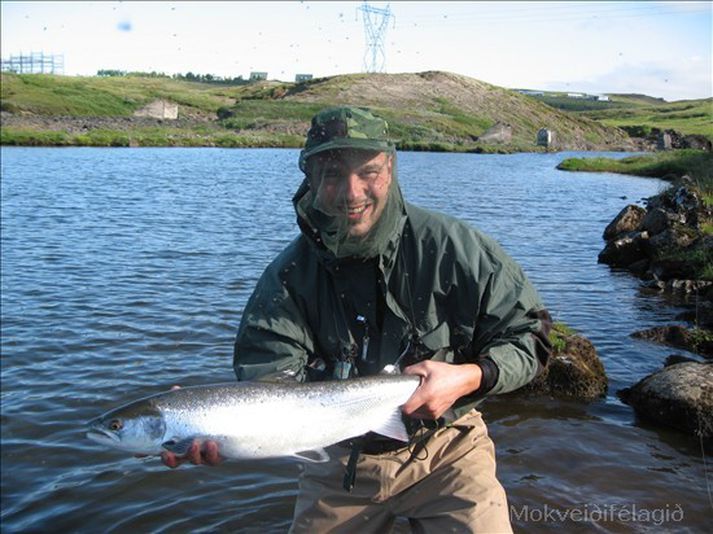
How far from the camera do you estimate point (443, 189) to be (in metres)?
40.2

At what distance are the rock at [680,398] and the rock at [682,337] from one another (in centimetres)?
250

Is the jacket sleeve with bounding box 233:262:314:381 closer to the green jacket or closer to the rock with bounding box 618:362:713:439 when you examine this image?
the green jacket

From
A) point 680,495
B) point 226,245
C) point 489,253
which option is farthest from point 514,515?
point 226,245

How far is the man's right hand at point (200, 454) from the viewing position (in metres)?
3.75

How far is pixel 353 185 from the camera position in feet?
13.1

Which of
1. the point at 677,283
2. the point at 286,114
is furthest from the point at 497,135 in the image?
the point at 677,283

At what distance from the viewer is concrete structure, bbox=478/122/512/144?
361 ft

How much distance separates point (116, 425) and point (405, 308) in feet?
5.78

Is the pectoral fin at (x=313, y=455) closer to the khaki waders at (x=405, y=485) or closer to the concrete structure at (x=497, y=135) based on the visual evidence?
the khaki waders at (x=405, y=485)

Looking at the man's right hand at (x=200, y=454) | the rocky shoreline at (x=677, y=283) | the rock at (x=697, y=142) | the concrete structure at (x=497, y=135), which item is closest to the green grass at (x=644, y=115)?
the concrete structure at (x=497, y=135)

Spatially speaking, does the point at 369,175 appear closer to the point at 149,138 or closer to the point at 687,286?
the point at 687,286

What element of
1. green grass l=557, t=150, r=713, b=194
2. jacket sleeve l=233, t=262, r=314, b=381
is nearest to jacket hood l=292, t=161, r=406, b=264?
jacket sleeve l=233, t=262, r=314, b=381

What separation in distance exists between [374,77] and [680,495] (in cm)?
14320

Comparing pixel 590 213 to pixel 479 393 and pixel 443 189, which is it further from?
pixel 479 393
